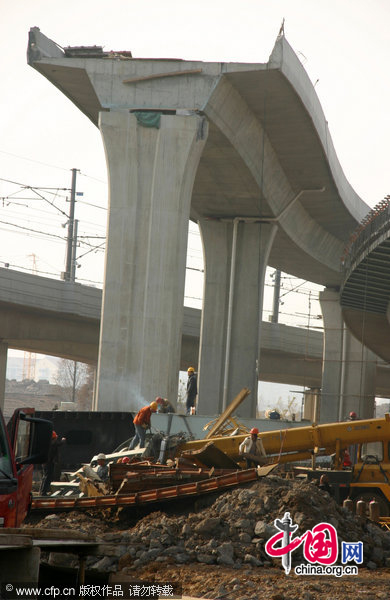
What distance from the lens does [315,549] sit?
48.8 feet

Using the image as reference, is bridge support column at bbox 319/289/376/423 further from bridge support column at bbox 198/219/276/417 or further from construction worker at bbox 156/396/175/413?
construction worker at bbox 156/396/175/413

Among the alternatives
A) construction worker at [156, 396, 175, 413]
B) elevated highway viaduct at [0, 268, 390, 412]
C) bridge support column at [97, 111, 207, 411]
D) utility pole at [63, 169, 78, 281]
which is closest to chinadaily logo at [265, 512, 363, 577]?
construction worker at [156, 396, 175, 413]

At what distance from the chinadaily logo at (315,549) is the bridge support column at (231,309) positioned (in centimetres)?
2645

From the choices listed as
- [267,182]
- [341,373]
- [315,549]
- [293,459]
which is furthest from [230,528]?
[341,373]

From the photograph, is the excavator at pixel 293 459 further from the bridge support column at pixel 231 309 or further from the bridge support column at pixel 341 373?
the bridge support column at pixel 341 373

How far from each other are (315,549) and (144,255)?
15.9 m

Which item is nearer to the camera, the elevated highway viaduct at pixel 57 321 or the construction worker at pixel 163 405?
the construction worker at pixel 163 405

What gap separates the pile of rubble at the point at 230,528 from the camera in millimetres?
14312

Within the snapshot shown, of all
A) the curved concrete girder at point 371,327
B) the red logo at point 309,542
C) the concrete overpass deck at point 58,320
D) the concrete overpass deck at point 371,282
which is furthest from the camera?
the curved concrete girder at point 371,327

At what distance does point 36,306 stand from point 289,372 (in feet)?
94.7

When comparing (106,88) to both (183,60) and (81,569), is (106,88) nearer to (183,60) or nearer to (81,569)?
(183,60)

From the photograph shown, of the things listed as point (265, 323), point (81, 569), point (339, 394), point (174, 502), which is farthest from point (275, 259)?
point (81, 569)

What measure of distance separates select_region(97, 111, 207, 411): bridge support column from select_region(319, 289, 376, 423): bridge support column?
27.9 m

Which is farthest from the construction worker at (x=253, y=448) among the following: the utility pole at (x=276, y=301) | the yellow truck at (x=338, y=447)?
the utility pole at (x=276, y=301)
